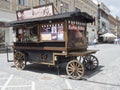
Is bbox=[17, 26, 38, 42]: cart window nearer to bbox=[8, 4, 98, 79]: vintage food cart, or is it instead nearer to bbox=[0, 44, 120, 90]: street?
bbox=[8, 4, 98, 79]: vintage food cart

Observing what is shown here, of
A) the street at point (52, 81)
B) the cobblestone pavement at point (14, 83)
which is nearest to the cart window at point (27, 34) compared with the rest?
the street at point (52, 81)

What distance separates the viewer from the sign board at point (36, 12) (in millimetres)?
10758

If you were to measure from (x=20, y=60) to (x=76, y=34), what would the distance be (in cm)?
320

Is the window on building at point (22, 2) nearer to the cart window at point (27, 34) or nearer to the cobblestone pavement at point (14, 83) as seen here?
the cart window at point (27, 34)

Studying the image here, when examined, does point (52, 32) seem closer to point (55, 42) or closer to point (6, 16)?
point (55, 42)

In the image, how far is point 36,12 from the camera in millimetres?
11352

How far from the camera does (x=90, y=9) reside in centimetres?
5700

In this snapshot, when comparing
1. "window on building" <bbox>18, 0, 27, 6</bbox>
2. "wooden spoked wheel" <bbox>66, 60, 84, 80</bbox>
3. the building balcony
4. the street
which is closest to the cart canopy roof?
"wooden spoked wheel" <bbox>66, 60, 84, 80</bbox>

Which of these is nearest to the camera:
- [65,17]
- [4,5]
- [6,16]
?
[65,17]

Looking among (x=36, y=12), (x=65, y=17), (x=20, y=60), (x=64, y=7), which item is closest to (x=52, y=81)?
(x=65, y=17)

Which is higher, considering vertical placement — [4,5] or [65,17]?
[4,5]

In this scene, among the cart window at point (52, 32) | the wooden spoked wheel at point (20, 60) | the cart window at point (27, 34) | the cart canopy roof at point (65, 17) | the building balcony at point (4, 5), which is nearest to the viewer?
the cart canopy roof at point (65, 17)

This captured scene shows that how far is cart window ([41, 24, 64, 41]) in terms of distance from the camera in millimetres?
9914

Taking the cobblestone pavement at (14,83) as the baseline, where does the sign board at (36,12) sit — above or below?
→ above
